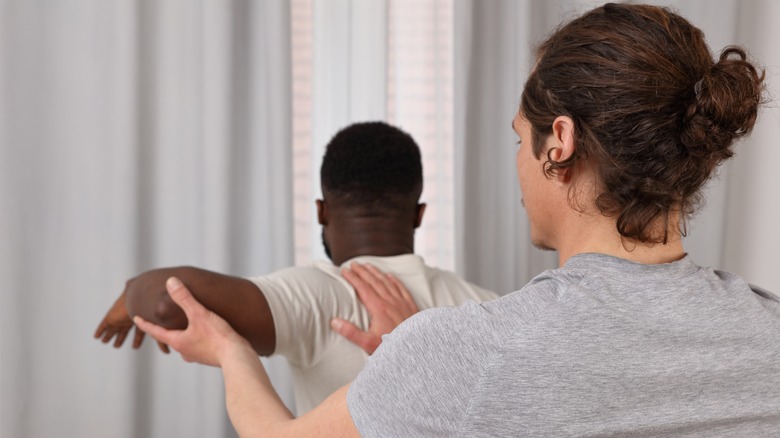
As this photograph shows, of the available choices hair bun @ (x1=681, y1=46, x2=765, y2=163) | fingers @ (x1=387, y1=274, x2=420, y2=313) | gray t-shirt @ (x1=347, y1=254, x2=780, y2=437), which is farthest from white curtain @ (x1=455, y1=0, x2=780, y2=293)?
gray t-shirt @ (x1=347, y1=254, x2=780, y2=437)

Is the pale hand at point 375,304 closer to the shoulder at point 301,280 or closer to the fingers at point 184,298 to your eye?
the shoulder at point 301,280

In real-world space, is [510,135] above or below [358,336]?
above

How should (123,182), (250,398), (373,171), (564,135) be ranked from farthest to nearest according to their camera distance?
(123,182) → (373,171) → (250,398) → (564,135)

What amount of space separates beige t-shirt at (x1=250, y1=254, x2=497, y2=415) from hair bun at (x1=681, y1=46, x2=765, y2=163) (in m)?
0.66

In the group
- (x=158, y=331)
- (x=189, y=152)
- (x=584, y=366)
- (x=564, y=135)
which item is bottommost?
(x=158, y=331)

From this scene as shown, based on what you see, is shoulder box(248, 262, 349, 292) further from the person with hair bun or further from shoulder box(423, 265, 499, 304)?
the person with hair bun

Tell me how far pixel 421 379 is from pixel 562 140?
31 cm

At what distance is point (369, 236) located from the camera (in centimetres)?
146

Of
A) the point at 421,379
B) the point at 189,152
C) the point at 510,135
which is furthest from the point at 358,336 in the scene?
the point at 510,135

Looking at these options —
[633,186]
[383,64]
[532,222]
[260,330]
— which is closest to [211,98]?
[383,64]

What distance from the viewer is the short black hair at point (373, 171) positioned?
1460 millimetres

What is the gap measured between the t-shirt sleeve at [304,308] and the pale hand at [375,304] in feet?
0.08

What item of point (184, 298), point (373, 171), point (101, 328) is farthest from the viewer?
point (101, 328)

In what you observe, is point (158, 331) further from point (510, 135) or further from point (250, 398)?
point (510, 135)
